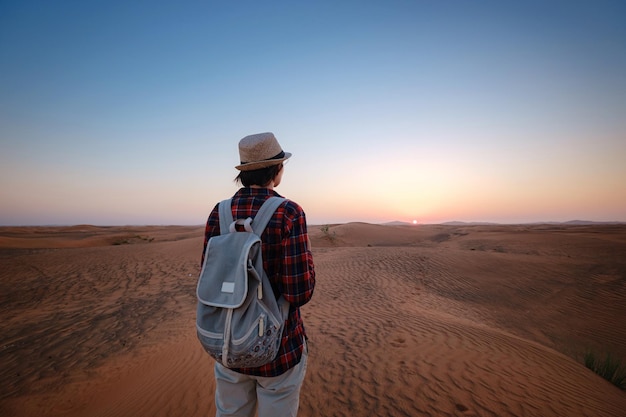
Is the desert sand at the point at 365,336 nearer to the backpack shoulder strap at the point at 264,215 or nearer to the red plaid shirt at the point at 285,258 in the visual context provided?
the red plaid shirt at the point at 285,258

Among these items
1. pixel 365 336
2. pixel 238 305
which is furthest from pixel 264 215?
pixel 365 336

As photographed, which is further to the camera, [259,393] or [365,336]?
[365,336]

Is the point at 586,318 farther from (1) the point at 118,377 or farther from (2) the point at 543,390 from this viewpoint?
(1) the point at 118,377

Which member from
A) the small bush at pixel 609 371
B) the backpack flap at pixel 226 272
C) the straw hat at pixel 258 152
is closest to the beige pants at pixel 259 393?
the backpack flap at pixel 226 272

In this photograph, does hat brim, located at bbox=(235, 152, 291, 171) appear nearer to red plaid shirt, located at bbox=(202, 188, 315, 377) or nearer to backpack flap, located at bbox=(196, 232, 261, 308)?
red plaid shirt, located at bbox=(202, 188, 315, 377)

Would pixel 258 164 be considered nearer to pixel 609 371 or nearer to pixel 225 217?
pixel 225 217

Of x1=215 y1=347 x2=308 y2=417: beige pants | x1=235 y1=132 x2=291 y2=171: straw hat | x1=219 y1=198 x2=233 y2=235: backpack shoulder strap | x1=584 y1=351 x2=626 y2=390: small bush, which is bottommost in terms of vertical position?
x1=584 y1=351 x2=626 y2=390: small bush

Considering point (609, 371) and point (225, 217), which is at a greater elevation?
point (225, 217)

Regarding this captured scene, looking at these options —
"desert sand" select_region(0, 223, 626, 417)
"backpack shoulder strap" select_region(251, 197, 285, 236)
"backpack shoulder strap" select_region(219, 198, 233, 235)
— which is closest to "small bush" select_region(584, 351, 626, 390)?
"desert sand" select_region(0, 223, 626, 417)

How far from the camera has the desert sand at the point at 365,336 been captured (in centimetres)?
355

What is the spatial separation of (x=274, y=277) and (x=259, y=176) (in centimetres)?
62

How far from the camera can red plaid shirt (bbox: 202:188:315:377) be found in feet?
4.87

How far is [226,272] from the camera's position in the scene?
4.51ft

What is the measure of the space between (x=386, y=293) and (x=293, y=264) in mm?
8215
